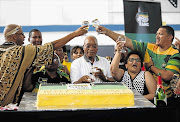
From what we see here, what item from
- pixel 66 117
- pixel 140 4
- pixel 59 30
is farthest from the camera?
pixel 59 30

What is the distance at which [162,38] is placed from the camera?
2.39 metres

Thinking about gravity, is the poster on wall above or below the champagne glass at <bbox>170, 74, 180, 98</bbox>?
above

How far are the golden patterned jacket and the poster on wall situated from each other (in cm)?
246

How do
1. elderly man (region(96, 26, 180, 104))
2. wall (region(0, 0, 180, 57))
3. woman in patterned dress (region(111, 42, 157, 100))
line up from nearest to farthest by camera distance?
woman in patterned dress (region(111, 42, 157, 100))
elderly man (region(96, 26, 180, 104))
wall (region(0, 0, 180, 57))

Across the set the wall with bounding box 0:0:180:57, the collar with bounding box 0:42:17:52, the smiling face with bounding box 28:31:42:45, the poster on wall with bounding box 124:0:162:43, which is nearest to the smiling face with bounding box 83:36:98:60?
the smiling face with bounding box 28:31:42:45

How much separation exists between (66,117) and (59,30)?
482cm

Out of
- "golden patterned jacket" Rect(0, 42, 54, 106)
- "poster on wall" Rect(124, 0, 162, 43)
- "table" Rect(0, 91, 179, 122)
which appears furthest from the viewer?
"poster on wall" Rect(124, 0, 162, 43)

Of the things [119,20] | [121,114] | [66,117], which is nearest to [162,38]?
[121,114]

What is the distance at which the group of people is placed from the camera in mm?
1729

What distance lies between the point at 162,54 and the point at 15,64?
152cm

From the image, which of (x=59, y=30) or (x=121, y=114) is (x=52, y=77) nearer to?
(x=121, y=114)

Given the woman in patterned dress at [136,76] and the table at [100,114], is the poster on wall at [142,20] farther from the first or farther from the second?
the table at [100,114]

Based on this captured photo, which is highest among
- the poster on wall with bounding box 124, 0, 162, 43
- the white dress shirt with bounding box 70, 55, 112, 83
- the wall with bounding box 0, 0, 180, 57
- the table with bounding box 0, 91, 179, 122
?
the wall with bounding box 0, 0, 180, 57

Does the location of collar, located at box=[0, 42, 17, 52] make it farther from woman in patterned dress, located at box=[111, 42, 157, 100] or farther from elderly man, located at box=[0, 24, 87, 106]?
woman in patterned dress, located at box=[111, 42, 157, 100]
